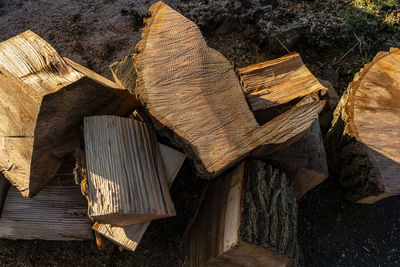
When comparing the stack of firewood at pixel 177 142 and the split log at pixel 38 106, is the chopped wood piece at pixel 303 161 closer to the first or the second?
the stack of firewood at pixel 177 142

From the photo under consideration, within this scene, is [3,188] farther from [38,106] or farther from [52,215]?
[38,106]

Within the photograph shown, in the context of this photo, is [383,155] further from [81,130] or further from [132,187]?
[81,130]

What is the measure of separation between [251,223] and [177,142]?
56 cm

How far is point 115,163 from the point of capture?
157cm

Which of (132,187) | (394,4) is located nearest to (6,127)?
(132,187)

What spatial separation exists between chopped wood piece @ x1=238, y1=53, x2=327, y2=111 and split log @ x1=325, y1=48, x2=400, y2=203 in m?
0.36

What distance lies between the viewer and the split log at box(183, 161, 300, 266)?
1558 millimetres

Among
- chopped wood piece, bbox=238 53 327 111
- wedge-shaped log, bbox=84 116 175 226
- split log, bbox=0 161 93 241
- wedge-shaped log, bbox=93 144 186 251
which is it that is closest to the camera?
wedge-shaped log, bbox=84 116 175 226

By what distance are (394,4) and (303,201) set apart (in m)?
2.47

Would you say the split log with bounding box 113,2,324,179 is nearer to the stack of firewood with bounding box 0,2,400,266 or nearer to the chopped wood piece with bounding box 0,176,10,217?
the stack of firewood with bounding box 0,2,400,266

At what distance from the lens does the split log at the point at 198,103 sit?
1.51m

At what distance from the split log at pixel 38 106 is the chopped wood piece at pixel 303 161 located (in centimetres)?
103

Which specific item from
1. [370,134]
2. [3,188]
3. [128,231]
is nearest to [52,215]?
[3,188]

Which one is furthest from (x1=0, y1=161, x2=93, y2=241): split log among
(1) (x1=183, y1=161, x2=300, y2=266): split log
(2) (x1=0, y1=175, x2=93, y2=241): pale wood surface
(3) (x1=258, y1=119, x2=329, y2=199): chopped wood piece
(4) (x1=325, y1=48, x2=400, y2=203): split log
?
(4) (x1=325, y1=48, x2=400, y2=203): split log
